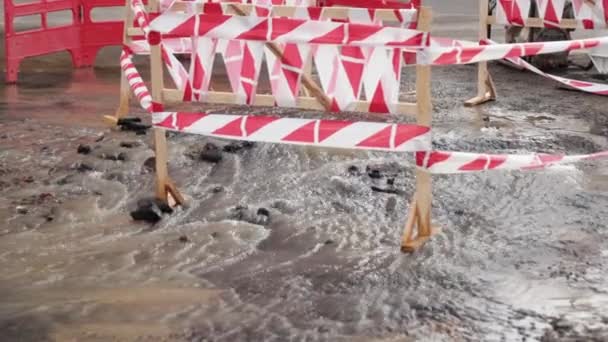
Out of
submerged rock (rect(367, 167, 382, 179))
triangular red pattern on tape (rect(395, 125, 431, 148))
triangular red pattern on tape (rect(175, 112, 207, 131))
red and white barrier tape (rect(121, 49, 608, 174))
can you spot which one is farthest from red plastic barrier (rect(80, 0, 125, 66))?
triangular red pattern on tape (rect(395, 125, 431, 148))

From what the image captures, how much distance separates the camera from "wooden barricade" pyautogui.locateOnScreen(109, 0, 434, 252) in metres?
5.27

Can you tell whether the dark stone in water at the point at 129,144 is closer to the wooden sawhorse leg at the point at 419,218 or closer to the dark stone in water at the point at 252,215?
the dark stone in water at the point at 252,215

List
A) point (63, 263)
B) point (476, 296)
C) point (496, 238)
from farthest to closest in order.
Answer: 1. point (496, 238)
2. point (63, 263)
3. point (476, 296)

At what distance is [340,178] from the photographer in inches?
Answer: 268

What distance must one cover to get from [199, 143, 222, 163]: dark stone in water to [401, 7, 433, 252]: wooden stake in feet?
7.68

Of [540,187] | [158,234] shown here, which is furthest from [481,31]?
[158,234]

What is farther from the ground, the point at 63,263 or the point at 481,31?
the point at 481,31

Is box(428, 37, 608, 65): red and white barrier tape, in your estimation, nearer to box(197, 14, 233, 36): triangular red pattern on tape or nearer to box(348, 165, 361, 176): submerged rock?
box(197, 14, 233, 36): triangular red pattern on tape

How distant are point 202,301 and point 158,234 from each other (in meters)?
1.15

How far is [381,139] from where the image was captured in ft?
17.4

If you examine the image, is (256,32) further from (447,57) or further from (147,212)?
(147,212)

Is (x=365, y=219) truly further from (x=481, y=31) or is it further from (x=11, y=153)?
(x=481, y=31)

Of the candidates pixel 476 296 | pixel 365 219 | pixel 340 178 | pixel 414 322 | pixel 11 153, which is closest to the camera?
pixel 414 322

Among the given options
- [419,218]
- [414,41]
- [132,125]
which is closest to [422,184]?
[419,218]
